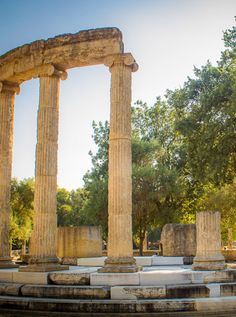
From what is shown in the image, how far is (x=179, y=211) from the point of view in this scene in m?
36.8

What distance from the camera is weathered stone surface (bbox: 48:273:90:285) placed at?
504 inches

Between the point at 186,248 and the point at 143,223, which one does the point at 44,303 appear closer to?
the point at 186,248

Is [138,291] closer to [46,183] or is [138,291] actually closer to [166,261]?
[46,183]

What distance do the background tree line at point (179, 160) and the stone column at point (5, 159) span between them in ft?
35.7

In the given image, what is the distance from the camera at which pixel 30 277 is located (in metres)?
13.7

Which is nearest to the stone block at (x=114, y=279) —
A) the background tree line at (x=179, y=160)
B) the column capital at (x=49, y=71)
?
the column capital at (x=49, y=71)

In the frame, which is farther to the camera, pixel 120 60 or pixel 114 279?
pixel 120 60

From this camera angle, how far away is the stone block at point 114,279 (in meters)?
12.4

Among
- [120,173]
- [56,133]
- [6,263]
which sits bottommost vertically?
[6,263]

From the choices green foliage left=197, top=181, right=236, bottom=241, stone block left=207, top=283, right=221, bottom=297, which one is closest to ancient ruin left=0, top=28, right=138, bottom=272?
stone block left=207, top=283, right=221, bottom=297

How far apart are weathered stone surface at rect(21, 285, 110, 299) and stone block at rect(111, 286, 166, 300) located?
27cm

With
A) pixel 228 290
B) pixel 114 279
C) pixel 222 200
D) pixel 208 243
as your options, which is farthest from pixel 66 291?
pixel 222 200

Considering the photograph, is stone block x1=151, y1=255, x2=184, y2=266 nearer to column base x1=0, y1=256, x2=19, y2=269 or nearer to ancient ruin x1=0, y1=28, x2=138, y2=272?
ancient ruin x1=0, y1=28, x2=138, y2=272

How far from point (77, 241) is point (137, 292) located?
26.2 ft
